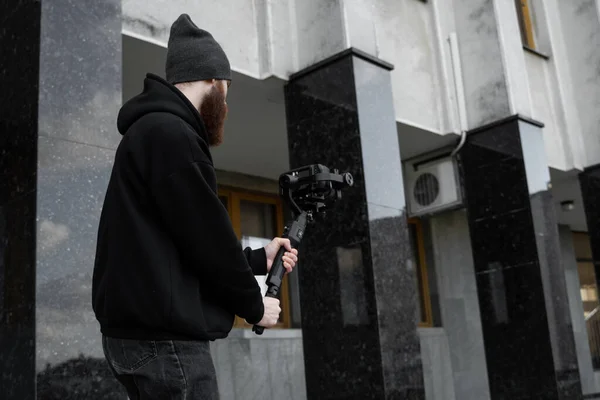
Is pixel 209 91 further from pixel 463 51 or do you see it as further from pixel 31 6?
pixel 463 51

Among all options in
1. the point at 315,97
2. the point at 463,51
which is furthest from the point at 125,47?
the point at 463,51

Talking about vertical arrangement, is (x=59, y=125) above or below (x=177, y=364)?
above

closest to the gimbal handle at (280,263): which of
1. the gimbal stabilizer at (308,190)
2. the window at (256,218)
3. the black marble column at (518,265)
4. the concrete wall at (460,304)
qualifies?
the gimbal stabilizer at (308,190)

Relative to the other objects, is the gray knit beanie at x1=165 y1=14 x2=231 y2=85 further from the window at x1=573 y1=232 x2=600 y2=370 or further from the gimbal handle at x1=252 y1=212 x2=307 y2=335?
the window at x1=573 y1=232 x2=600 y2=370

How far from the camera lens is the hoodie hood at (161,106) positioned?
7.75ft

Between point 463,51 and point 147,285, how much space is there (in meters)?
8.01

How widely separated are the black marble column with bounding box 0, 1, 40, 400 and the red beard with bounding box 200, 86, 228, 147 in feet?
6.14

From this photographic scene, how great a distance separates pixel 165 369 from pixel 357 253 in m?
4.23

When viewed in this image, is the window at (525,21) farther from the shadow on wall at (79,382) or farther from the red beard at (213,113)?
the red beard at (213,113)

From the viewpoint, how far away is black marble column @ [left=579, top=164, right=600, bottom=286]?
11.0 m

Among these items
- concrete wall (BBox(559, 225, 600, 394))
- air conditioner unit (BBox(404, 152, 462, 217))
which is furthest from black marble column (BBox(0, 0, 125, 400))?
concrete wall (BBox(559, 225, 600, 394))

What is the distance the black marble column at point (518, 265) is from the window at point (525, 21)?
102 inches

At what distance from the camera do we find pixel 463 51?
948 cm

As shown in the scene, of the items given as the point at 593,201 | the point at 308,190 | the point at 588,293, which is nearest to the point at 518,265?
the point at 593,201
